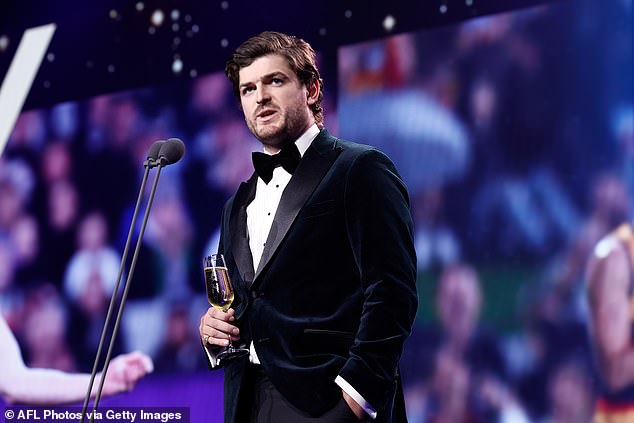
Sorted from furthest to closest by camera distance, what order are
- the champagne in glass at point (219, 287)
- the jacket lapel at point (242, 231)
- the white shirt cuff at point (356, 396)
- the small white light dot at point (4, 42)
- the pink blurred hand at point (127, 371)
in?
the small white light dot at point (4, 42)
the pink blurred hand at point (127, 371)
the jacket lapel at point (242, 231)
the champagne in glass at point (219, 287)
the white shirt cuff at point (356, 396)

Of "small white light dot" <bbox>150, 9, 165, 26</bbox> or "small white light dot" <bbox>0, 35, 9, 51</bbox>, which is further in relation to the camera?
"small white light dot" <bbox>0, 35, 9, 51</bbox>

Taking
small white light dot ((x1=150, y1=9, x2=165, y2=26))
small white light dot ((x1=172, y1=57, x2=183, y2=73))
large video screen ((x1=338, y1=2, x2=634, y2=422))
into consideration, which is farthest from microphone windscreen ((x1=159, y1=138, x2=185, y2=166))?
small white light dot ((x1=150, y1=9, x2=165, y2=26))

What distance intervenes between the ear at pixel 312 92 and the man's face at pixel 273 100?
0.13 feet

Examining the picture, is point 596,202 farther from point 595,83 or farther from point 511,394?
point 511,394

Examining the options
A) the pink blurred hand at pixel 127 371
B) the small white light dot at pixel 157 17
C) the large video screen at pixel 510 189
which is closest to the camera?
the large video screen at pixel 510 189

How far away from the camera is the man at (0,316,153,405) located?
15.6 ft

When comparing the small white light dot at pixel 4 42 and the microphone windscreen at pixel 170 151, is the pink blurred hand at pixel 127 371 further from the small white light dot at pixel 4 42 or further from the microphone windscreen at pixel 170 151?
the microphone windscreen at pixel 170 151

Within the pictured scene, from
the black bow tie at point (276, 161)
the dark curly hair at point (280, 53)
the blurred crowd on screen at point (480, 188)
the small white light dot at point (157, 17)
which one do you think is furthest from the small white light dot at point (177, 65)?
the black bow tie at point (276, 161)

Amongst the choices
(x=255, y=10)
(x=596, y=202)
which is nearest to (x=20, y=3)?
(x=255, y=10)

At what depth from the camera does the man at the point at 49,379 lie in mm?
4742

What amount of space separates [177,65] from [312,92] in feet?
8.14

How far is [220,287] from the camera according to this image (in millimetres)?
2191

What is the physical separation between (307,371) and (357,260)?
0.30m

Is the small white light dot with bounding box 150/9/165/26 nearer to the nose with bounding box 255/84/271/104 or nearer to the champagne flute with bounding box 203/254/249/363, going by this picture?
the nose with bounding box 255/84/271/104
